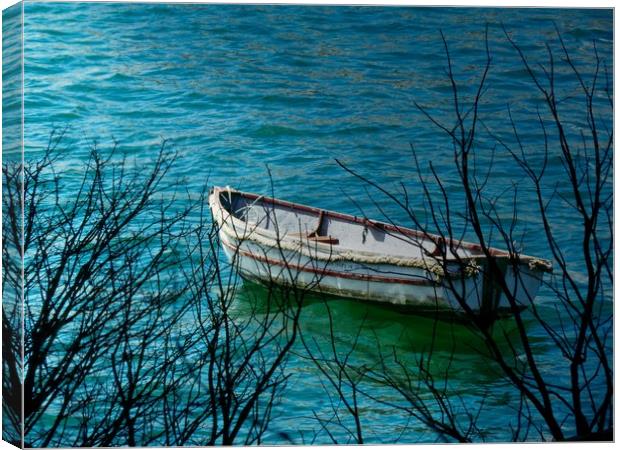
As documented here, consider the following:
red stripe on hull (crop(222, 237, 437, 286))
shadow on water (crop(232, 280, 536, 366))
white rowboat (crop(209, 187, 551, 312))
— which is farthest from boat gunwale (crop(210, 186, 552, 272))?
shadow on water (crop(232, 280, 536, 366))

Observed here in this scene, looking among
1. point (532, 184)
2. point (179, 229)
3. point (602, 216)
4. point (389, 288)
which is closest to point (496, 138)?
point (532, 184)

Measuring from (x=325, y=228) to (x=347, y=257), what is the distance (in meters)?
0.22

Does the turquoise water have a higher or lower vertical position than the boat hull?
higher

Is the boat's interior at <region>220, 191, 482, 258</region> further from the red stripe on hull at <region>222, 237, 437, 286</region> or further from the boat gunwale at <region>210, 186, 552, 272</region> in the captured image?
the red stripe on hull at <region>222, 237, 437, 286</region>

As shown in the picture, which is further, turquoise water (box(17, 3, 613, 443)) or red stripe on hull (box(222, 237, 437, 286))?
red stripe on hull (box(222, 237, 437, 286))

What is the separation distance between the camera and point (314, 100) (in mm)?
4078

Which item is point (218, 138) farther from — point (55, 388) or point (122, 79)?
point (55, 388)

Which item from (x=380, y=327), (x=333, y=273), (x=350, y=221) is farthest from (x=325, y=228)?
(x=380, y=327)

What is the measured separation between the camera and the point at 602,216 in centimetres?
412

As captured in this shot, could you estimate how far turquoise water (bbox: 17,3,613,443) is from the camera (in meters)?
3.95

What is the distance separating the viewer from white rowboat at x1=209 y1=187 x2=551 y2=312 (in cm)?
398

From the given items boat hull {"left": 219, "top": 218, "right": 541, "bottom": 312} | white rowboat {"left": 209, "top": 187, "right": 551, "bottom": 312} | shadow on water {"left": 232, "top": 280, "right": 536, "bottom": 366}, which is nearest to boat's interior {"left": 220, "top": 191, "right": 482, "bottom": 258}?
white rowboat {"left": 209, "top": 187, "right": 551, "bottom": 312}

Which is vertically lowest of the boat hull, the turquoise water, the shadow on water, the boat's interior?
the shadow on water

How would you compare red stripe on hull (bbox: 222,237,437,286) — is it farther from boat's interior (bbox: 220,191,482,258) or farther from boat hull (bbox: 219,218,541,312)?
boat's interior (bbox: 220,191,482,258)
